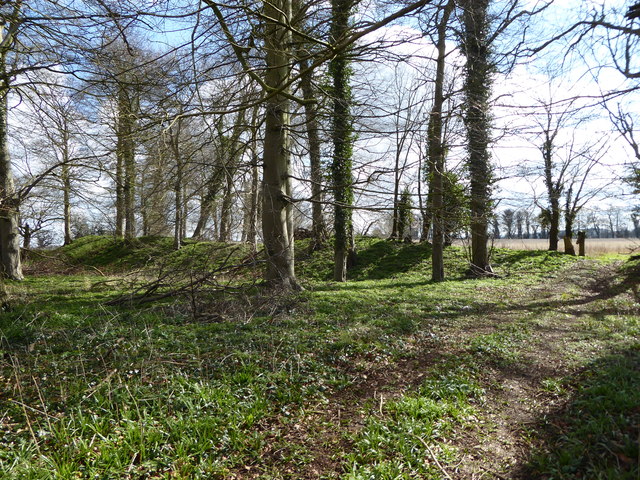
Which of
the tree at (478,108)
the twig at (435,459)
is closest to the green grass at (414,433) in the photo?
the twig at (435,459)

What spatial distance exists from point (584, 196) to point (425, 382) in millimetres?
23872

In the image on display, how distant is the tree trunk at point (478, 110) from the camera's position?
20.6ft

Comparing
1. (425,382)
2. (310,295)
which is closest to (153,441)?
(425,382)

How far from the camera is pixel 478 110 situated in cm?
985

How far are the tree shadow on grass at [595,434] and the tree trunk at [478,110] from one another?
476cm

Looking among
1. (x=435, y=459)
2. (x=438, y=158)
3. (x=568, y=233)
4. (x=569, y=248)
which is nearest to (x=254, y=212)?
(x=438, y=158)

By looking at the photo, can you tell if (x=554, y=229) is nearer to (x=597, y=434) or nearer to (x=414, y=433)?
(x=597, y=434)

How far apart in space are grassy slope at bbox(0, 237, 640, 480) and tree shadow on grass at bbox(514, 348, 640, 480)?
0.6 inches

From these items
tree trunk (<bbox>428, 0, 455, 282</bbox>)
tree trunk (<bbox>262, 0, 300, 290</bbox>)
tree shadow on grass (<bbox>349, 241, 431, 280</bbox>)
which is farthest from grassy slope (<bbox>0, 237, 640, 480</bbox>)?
tree shadow on grass (<bbox>349, 241, 431, 280</bbox>)

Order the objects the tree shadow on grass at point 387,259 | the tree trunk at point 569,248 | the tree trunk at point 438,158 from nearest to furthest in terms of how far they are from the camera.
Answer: the tree trunk at point 438,158 < the tree shadow on grass at point 387,259 < the tree trunk at point 569,248

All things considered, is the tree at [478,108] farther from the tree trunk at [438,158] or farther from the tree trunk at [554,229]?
the tree trunk at [554,229]

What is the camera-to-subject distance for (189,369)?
4273 millimetres

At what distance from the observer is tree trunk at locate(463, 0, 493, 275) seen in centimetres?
627

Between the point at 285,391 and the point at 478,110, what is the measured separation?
8.93 meters
